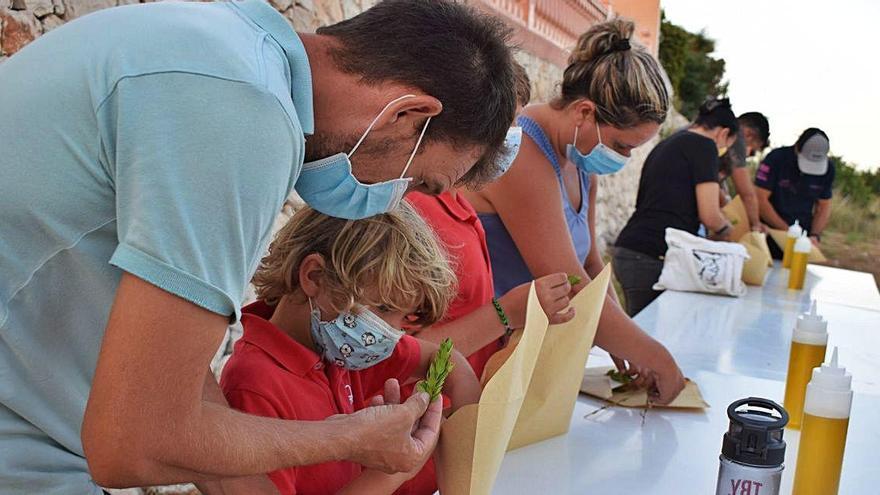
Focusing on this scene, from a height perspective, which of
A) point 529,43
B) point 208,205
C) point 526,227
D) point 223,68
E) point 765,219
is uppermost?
point 529,43

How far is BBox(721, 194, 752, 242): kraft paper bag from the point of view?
429 centimetres

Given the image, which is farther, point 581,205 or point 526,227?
point 581,205

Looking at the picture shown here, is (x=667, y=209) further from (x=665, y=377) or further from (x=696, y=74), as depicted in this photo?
(x=696, y=74)

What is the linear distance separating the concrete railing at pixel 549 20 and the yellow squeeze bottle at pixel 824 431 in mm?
3975

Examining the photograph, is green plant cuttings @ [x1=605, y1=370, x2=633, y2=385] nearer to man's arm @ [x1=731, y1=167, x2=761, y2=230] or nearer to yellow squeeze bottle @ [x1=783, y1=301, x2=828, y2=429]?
yellow squeeze bottle @ [x1=783, y1=301, x2=828, y2=429]

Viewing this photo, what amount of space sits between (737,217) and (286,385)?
3545 millimetres

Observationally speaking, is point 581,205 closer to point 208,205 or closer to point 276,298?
point 276,298

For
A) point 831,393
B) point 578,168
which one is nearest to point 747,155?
point 578,168

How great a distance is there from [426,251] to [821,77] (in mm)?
12682

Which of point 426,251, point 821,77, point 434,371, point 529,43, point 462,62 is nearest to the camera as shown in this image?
point 462,62

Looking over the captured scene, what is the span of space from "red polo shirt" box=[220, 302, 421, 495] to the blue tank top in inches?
30.6

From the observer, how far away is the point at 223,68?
78cm

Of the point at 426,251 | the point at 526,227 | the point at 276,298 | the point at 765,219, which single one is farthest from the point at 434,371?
the point at 765,219

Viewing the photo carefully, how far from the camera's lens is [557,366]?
5.12 feet
